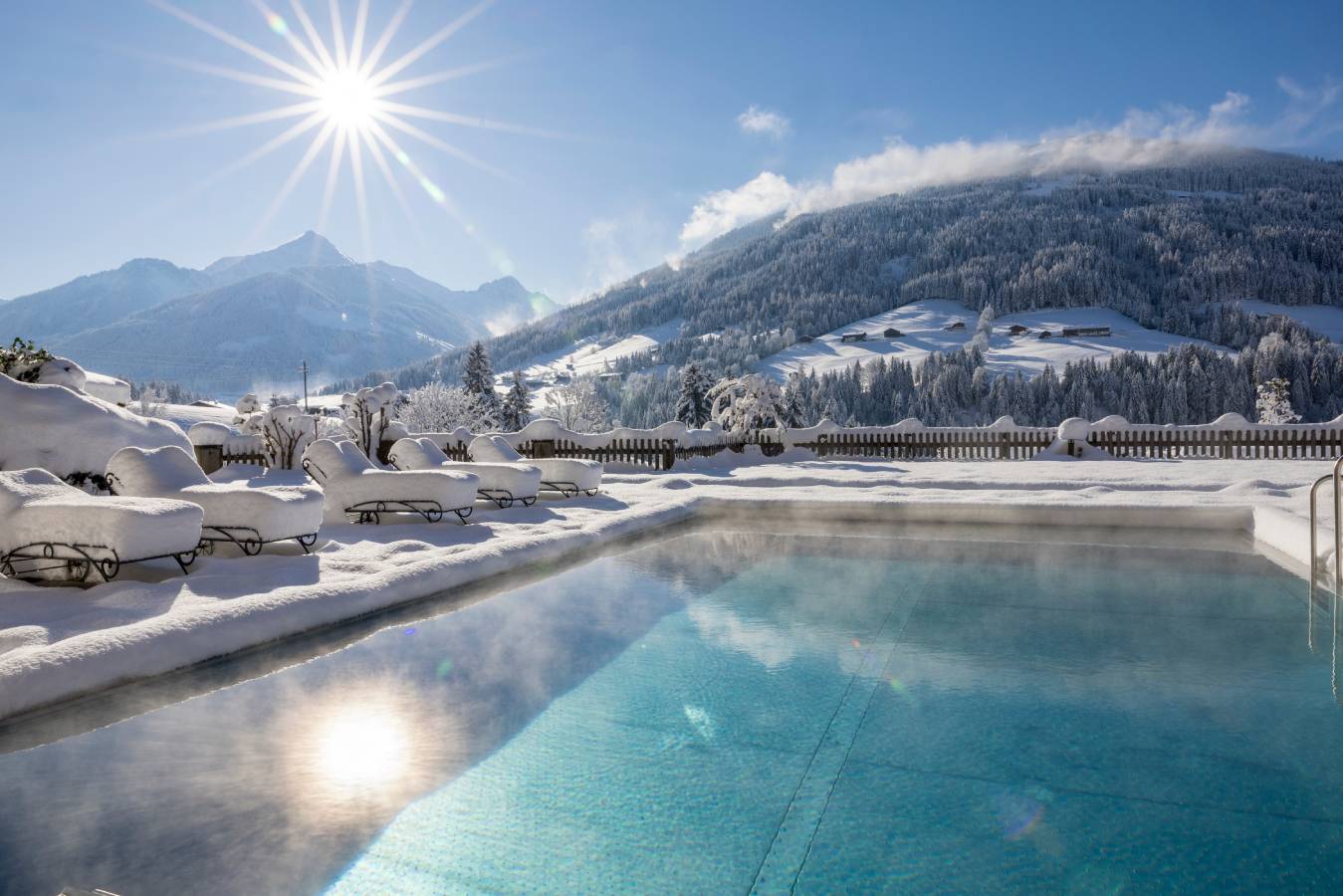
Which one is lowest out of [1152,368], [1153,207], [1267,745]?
[1267,745]

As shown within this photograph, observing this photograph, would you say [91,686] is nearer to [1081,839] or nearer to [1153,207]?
[1081,839]

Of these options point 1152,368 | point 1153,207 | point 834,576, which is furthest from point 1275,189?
point 834,576

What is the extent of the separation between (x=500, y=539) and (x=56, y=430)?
427 centimetres

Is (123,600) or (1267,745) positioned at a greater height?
(123,600)

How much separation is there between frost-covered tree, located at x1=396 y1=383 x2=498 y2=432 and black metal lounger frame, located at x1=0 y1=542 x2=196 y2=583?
141 feet

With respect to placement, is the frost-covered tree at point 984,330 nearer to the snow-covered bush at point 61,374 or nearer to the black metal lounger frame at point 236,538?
the snow-covered bush at point 61,374

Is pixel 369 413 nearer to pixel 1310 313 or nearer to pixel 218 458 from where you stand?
pixel 218 458

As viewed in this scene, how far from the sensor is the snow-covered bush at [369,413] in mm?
13492

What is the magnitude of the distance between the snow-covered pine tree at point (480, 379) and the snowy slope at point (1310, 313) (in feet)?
370

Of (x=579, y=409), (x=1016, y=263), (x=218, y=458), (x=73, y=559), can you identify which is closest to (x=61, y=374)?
(x=73, y=559)

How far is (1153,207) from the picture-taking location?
499 ft

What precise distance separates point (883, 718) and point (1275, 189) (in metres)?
207

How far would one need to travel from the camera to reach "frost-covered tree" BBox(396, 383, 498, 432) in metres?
48.4

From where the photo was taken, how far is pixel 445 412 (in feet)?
161
